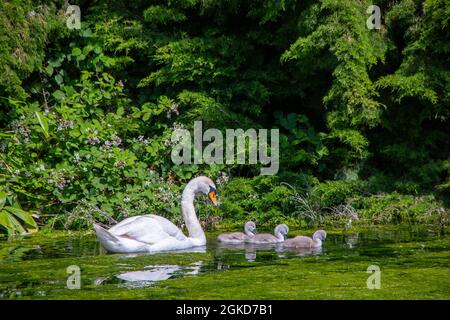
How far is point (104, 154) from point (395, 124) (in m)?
4.38

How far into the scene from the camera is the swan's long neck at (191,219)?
9.16m

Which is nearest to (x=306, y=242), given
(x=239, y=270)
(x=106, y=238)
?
(x=239, y=270)

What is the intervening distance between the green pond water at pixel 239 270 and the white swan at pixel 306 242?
125 millimetres

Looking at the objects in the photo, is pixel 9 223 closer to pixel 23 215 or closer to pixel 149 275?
pixel 23 215

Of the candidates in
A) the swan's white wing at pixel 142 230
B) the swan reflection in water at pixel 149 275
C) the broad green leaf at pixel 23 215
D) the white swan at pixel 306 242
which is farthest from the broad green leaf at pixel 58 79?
the swan reflection in water at pixel 149 275

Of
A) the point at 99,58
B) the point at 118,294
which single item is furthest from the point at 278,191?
the point at 118,294

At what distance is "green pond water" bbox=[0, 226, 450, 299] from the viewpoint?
19.7ft

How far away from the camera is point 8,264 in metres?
7.61

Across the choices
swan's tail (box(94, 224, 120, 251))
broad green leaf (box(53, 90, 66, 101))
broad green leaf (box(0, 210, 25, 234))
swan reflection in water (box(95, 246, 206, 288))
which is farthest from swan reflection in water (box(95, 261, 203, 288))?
broad green leaf (box(53, 90, 66, 101))

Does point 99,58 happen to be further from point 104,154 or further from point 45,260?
point 45,260

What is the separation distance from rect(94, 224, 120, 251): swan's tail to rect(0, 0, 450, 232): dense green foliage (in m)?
2.13

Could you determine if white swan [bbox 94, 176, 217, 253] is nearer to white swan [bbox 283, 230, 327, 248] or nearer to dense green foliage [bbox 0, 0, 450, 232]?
white swan [bbox 283, 230, 327, 248]

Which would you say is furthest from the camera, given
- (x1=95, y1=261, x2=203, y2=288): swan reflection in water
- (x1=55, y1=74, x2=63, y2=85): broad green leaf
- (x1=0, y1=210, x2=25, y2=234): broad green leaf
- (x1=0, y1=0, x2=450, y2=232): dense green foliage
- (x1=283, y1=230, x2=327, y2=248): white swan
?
(x1=55, y1=74, x2=63, y2=85): broad green leaf

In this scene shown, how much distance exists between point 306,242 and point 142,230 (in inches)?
71.8
